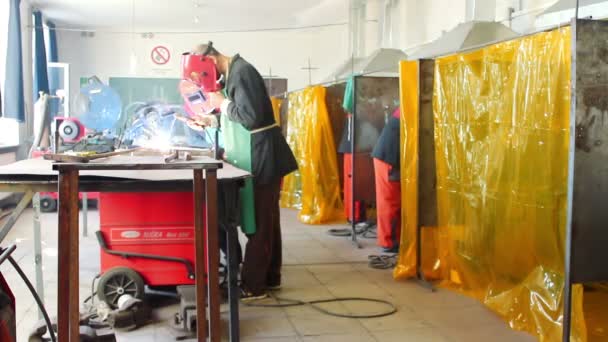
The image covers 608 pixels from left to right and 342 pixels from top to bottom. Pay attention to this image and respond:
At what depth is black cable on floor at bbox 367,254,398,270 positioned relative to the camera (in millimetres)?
4656

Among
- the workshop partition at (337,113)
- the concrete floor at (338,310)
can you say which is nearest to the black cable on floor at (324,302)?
the concrete floor at (338,310)

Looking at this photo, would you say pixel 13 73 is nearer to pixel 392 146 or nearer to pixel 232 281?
pixel 392 146

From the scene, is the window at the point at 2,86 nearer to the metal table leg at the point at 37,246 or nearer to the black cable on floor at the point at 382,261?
the metal table leg at the point at 37,246

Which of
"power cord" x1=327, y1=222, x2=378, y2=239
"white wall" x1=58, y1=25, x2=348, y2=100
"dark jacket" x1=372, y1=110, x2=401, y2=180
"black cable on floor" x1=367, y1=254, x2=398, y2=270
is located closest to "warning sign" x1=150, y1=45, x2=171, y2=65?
"white wall" x1=58, y1=25, x2=348, y2=100

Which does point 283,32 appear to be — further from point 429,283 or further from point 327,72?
point 429,283

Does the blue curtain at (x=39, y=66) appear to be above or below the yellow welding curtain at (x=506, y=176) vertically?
above

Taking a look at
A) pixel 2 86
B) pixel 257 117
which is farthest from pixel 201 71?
pixel 2 86

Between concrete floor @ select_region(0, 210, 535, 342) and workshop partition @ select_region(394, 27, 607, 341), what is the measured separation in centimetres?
18

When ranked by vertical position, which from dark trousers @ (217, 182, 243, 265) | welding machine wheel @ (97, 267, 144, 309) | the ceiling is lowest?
welding machine wheel @ (97, 267, 144, 309)

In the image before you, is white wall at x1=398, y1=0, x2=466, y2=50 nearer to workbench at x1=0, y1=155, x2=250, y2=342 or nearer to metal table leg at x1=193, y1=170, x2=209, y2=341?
workbench at x1=0, y1=155, x2=250, y2=342

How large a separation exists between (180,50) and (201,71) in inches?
319

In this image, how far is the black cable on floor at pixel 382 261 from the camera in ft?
15.3

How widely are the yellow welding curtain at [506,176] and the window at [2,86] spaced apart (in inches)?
219

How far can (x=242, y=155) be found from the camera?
147 inches
